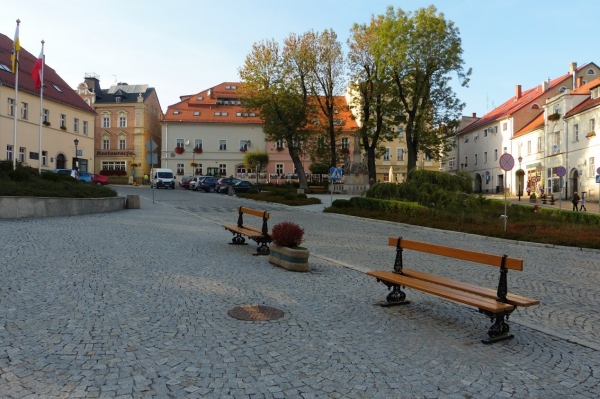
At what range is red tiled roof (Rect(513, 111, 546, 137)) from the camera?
50.6 metres

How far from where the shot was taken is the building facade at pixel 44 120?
1891 inches

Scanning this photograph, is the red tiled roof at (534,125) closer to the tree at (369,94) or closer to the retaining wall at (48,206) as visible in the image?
the tree at (369,94)

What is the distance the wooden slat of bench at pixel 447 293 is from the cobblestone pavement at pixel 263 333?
410 millimetres

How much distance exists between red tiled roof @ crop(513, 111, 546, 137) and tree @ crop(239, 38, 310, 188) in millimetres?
23665

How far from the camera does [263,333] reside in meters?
5.67

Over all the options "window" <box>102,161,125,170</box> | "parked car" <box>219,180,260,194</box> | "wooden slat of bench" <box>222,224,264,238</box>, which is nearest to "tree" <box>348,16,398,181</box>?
"parked car" <box>219,180,260,194</box>

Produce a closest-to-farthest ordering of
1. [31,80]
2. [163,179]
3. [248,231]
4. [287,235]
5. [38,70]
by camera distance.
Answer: [287,235], [248,231], [38,70], [31,80], [163,179]

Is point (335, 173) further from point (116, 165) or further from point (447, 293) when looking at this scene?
point (116, 165)

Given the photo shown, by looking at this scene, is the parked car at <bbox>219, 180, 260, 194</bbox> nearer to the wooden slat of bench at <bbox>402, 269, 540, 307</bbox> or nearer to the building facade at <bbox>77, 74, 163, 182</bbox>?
the building facade at <bbox>77, 74, 163, 182</bbox>

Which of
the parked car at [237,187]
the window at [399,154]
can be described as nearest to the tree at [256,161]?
the parked car at [237,187]

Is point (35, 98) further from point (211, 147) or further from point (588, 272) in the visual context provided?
point (588, 272)

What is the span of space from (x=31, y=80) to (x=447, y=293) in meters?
56.0

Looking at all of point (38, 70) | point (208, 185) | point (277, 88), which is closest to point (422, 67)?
point (277, 88)

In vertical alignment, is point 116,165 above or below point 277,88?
below
